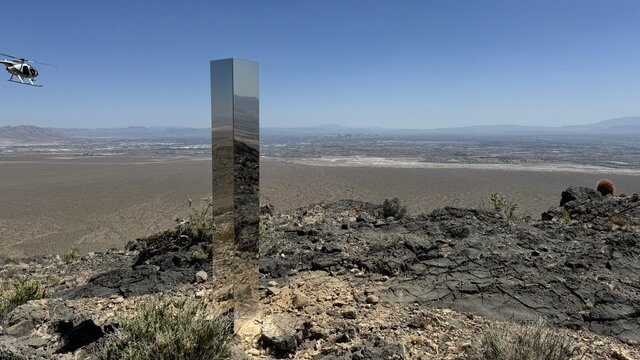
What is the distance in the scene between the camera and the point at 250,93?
4129mm

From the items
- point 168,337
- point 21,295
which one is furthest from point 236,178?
point 21,295

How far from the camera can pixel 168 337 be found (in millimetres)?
3508

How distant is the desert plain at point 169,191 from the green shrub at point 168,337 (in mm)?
11611

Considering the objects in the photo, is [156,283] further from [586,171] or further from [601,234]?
[586,171]

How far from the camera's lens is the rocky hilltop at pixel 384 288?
14.5ft

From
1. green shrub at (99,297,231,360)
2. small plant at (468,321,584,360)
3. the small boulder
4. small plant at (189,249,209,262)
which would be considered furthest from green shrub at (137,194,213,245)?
small plant at (468,321,584,360)

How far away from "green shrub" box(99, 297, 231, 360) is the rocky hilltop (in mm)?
395

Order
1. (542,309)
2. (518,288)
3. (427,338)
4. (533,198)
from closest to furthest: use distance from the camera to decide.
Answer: (427,338) < (542,309) < (518,288) < (533,198)

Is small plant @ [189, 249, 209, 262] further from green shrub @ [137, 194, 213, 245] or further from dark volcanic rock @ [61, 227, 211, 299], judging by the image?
green shrub @ [137, 194, 213, 245]

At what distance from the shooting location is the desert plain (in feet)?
54.7

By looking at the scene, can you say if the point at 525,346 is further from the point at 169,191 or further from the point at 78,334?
the point at 169,191

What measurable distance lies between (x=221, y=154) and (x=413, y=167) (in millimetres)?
37501

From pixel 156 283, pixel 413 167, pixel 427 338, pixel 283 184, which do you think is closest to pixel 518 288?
pixel 427 338

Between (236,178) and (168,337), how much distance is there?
1.53 m
